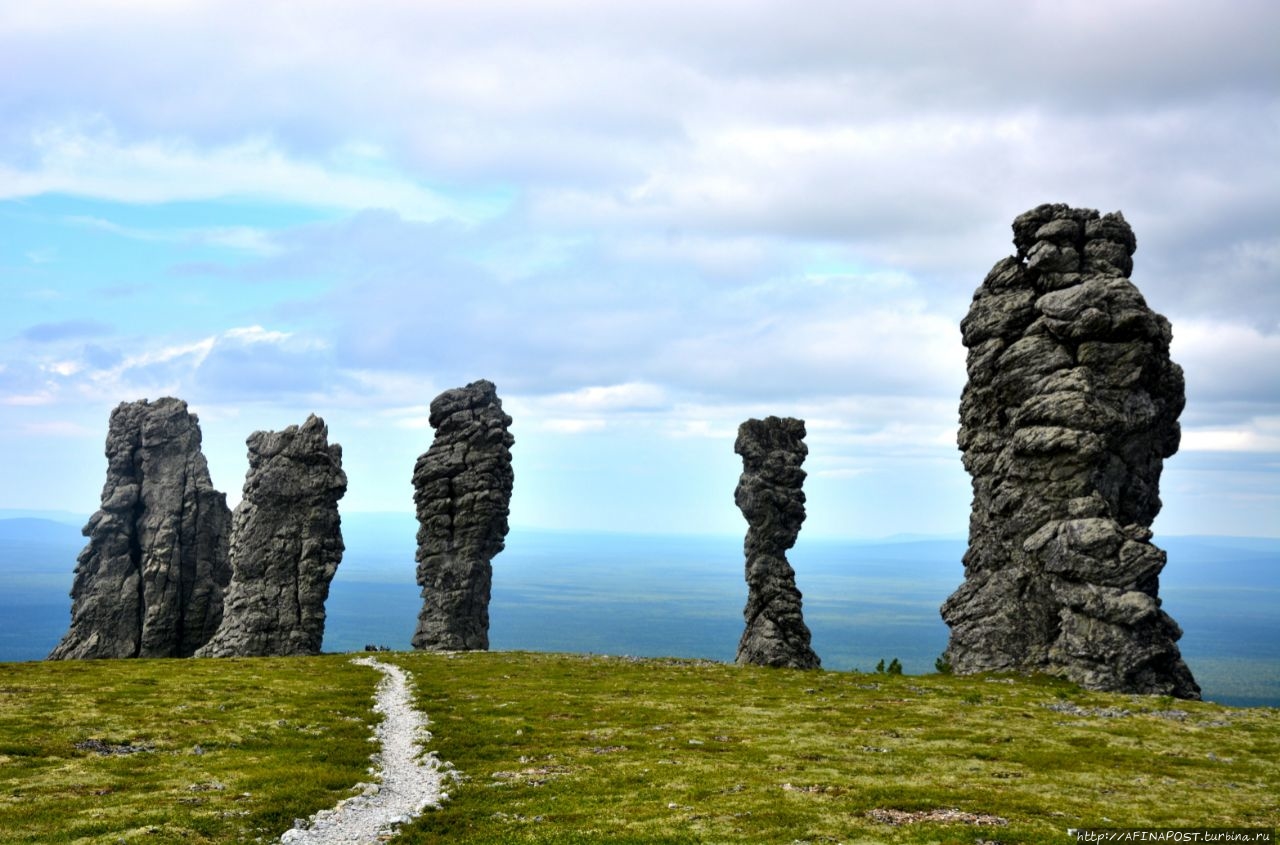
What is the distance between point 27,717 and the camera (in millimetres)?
54188

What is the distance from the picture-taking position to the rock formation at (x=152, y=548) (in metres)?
128

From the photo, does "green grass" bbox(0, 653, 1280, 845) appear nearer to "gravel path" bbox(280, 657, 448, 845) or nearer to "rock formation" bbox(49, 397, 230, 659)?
"gravel path" bbox(280, 657, 448, 845)

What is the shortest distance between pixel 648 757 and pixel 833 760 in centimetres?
902

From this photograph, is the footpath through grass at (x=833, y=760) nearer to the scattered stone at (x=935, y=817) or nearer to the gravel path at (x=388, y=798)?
the scattered stone at (x=935, y=817)

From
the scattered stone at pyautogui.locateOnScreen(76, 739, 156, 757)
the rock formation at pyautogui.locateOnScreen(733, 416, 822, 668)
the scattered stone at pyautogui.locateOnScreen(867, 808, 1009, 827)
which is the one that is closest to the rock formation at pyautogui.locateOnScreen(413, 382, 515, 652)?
the rock formation at pyautogui.locateOnScreen(733, 416, 822, 668)

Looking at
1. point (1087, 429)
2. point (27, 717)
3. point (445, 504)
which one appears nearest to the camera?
point (27, 717)

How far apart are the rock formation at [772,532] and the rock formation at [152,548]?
73.0 metres

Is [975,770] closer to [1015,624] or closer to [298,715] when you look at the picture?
[298,715]

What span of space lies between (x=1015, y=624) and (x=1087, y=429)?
715 inches

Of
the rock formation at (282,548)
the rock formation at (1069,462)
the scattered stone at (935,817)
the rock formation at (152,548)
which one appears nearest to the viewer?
the scattered stone at (935,817)

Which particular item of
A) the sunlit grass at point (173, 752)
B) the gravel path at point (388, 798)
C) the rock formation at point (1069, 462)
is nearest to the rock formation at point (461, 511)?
the sunlit grass at point (173, 752)

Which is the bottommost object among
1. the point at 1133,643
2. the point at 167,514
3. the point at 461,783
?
the point at 461,783

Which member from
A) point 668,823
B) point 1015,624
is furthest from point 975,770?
point 1015,624

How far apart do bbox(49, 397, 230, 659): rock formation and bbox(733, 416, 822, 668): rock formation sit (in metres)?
73.0
